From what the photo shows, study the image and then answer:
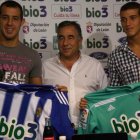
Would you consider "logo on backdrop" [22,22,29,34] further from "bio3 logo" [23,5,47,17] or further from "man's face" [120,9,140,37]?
"man's face" [120,9,140,37]

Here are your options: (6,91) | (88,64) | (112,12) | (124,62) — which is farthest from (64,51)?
(112,12)

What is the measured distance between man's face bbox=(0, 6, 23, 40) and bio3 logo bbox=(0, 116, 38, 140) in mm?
486

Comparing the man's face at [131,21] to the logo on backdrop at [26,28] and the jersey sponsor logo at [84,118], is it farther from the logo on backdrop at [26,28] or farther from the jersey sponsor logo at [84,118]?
the logo on backdrop at [26,28]

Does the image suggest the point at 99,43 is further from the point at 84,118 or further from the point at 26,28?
the point at 84,118

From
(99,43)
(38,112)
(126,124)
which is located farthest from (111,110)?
(99,43)

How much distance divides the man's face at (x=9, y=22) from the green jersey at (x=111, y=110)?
1.73ft

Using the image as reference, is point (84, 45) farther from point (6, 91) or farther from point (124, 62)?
point (6, 91)

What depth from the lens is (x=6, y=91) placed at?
1.70m

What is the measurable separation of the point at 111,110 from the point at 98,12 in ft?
3.01

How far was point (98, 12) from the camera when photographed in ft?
8.18

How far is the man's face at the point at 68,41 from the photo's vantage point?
6.68 ft

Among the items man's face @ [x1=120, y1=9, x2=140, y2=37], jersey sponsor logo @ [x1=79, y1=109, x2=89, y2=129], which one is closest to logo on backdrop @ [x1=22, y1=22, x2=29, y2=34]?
man's face @ [x1=120, y1=9, x2=140, y2=37]

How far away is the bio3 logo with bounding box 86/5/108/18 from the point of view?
2482 millimetres

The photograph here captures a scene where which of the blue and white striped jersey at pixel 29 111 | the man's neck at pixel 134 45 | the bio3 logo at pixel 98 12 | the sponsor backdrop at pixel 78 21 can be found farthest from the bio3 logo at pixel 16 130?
the bio3 logo at pixel 98 12
